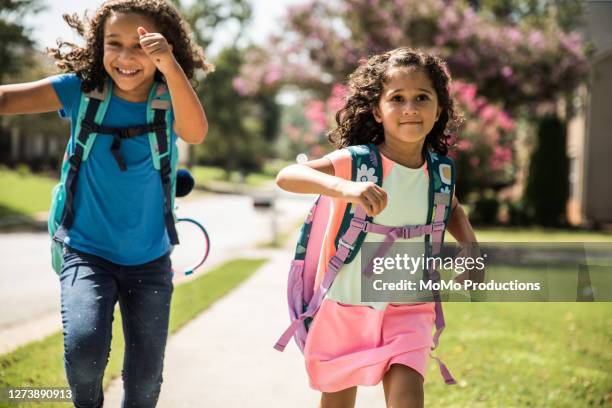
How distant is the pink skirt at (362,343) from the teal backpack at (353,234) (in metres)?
0.09

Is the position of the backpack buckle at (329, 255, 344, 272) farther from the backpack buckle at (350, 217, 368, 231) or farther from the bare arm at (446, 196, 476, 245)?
the bare arm at (446, 196, 476, 245)

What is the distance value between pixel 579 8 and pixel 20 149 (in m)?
36.3

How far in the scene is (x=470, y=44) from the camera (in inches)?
850

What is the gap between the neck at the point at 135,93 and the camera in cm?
291

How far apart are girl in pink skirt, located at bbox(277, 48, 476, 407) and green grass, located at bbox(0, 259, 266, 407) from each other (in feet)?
6.16

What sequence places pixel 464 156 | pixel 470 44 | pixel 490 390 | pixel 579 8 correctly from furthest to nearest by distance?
1. pixel 579 8
2. pixel 470 44
3. pixel 464 156
4. pixel 490 390

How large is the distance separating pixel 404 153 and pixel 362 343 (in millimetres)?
754

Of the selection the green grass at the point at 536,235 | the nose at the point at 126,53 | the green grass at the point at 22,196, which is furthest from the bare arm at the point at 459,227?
the green grass at the point at 22,196

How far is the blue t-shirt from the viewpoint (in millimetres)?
2762

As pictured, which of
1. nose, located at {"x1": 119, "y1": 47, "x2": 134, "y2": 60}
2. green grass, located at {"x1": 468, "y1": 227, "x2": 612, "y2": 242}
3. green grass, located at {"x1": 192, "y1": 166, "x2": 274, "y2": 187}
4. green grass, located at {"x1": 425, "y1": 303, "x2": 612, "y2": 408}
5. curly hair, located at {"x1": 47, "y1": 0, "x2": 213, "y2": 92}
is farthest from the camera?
green grass, located at {"x1": 192, "y1": 166, "x2": 274, "y2": 187}

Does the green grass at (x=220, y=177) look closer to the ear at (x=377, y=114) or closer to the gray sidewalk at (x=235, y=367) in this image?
A: the gray sidewalk at (x=235, y=367)

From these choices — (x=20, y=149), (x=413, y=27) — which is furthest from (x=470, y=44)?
(x=20, y=149)

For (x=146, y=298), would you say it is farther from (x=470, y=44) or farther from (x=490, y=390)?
(x=470, y=44)

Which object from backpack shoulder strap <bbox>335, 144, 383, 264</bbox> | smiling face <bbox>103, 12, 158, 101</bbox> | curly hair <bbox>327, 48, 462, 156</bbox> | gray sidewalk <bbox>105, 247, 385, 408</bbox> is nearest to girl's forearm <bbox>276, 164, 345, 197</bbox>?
backpack shoulder strap <bbox>335, 144, 383, 264</bbox>
